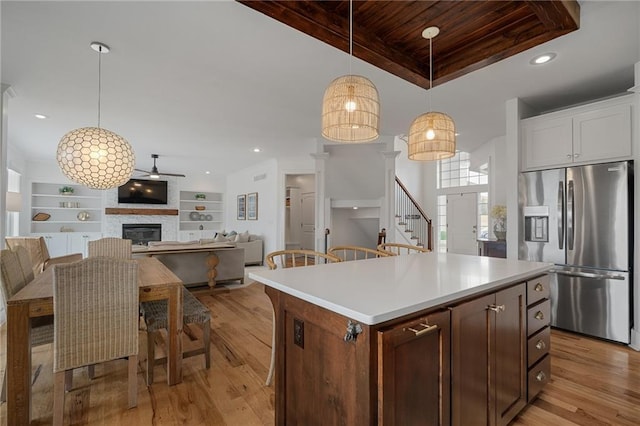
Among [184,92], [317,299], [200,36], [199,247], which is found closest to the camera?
[317,299]

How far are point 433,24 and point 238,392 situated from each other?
3024 mm

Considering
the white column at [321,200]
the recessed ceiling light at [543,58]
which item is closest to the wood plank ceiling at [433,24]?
the recessed ceiling light at [543,58]

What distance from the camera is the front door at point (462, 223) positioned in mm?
6902

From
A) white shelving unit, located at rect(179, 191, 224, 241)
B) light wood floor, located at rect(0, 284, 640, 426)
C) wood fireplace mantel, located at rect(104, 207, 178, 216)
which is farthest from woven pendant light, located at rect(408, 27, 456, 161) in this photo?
white shelving unit, located at rect(179, 191, 224, 241)

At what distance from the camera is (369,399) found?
991 mm

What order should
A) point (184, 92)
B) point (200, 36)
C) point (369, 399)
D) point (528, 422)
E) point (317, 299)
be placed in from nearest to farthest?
1. point (369, 399)
2. point (317, 299)
3. point (528, 422)
4. point (200, 36)
5. point (184, 92)

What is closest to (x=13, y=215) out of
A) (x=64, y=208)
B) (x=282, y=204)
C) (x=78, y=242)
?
(x=64, y=208)

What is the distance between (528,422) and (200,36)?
11.2 feet

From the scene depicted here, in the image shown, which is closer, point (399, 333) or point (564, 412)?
point (399, 333)

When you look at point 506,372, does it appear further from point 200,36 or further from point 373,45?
point 200,36

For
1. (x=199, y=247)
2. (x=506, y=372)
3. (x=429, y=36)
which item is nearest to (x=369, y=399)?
(x=506, y=372)

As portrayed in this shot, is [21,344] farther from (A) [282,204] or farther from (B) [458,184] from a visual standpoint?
(B) [458,184]

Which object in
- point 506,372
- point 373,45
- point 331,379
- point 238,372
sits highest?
point 373,45

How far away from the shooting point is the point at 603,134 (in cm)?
297
